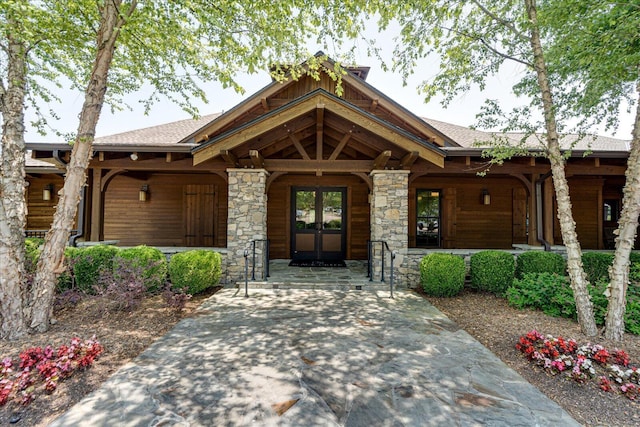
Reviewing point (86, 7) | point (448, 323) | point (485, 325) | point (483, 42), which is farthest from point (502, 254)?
point (86, 7)

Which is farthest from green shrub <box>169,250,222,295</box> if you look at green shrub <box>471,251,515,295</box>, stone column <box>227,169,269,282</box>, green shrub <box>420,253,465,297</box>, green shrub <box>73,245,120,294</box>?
green shrub <box>471,251,515,295</box>

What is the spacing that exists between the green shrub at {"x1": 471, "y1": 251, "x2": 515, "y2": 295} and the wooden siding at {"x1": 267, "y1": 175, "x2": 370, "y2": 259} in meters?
3.69

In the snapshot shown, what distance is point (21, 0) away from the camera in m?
3.60

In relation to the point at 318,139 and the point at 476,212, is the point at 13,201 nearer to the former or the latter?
the point at 318,139

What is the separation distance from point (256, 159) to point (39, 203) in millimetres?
8563

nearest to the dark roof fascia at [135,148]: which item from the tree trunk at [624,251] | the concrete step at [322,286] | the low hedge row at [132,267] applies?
the low hedge row at [132,267]

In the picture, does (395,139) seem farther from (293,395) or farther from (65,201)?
(65,201)

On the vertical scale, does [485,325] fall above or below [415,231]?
below

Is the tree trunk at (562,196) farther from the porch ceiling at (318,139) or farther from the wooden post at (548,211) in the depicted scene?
the wooden post at (548,211)

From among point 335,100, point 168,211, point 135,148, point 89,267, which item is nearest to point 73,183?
point 89,267

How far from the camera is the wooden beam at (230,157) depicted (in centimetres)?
578

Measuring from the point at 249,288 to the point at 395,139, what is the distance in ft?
13.9

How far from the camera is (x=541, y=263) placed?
5.91 metres

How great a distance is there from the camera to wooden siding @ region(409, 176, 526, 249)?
9.12 meters
